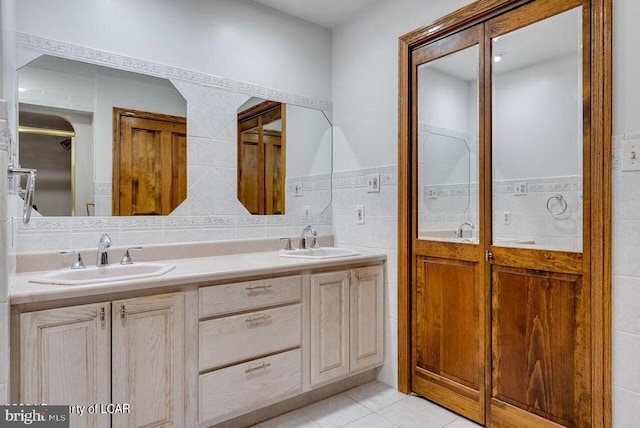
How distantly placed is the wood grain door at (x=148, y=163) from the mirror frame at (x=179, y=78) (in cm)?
7

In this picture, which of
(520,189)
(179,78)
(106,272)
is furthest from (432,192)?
(106,272)

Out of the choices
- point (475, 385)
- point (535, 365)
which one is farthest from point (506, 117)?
point (475, 385)

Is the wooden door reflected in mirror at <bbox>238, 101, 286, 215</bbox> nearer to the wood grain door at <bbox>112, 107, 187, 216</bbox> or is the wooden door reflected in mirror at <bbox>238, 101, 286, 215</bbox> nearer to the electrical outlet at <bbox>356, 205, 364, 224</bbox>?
the wood grain door at <bbox>112, 107, 187, 216</bbox>

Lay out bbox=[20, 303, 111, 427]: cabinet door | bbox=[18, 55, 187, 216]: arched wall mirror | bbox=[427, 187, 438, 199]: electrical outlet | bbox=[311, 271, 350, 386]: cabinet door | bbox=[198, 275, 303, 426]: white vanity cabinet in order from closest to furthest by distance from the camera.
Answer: bbox=[20, 303, 111, 427]: cabinet door
bbox=[198, 275, 303, 426]: white vanity cabinet
bbox=[18, 55, 187, 216]: arched wall mirror
bbox=[311, 271, 350, 386]: cabinet door
bbox=[427, 187, 438, 199]: electrical outlet

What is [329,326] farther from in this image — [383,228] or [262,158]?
[262,158]

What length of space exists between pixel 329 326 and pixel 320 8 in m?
2.09

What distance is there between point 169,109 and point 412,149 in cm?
145

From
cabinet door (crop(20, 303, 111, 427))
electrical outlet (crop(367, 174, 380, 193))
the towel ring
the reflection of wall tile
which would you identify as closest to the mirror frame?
the reflection of wall tile

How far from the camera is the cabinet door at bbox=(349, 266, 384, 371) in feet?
7.34

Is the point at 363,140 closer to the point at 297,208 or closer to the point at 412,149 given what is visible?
the point at 412,149

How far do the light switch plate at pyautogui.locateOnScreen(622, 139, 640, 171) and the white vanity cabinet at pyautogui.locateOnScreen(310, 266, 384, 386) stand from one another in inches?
53.1

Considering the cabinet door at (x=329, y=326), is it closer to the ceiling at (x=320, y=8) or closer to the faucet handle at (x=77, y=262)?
the faucet handle at (x=77, y=262)

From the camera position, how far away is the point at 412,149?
2.26 m

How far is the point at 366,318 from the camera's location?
2.30 metres
